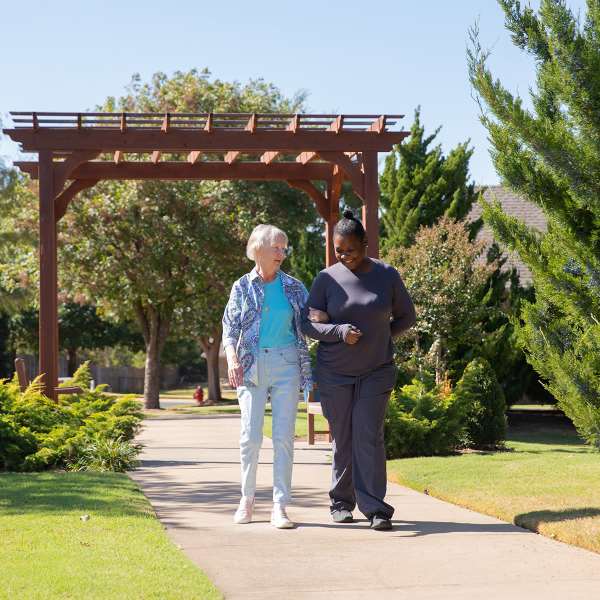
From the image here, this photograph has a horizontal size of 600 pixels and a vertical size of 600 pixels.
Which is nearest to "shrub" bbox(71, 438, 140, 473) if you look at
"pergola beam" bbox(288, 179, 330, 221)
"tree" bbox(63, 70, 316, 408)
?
"pergola beam" bbox(288, 179, 330, 221)

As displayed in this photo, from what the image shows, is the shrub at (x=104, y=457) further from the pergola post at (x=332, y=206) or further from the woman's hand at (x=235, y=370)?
the pergola post at (x=332, y=206)

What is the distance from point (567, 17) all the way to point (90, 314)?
152 ft

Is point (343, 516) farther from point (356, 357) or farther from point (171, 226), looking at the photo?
point (171, 226)

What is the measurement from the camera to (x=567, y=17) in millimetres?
7324

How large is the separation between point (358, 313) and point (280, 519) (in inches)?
59.2

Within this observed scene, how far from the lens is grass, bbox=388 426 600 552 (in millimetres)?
7336

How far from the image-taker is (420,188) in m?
21.9

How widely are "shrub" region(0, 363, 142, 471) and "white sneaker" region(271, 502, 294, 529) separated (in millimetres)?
4102

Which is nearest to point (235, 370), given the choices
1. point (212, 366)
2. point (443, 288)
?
point (443, 288)

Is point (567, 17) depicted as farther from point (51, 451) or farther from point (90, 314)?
point (90, 314)

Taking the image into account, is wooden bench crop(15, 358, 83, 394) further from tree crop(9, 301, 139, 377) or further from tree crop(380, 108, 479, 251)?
tree crop(9, 301, 139, 377)

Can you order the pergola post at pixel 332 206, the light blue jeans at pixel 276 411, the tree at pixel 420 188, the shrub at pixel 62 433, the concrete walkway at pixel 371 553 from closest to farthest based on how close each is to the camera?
the concrete walkway at pixel 371 553 → the light blue jeans at pixel 276 411 → the shrub at pixel 62 433 → the pergola post at pixel 332 206 → the tree at pixel 420 188

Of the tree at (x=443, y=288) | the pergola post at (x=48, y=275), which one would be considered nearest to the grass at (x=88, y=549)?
the pergola post at (x=48, y=275)

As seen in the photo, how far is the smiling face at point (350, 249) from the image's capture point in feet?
24.5
